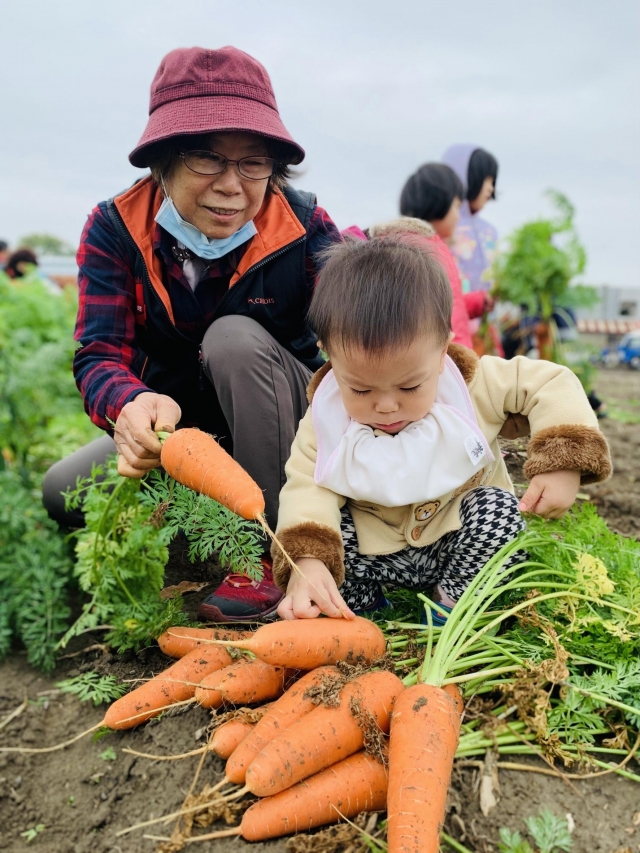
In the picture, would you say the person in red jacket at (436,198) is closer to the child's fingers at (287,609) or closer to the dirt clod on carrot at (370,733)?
the child's fingers at (287,609)

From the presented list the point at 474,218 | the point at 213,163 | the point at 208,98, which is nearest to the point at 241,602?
the point at 213,163

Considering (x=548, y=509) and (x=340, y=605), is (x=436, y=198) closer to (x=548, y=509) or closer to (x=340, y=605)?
(x=548, y=509)

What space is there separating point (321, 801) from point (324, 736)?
0.46ft

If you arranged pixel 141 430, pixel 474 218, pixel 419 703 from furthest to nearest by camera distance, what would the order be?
pixel 474 218 → pixel 141 430 → pixel 419 703

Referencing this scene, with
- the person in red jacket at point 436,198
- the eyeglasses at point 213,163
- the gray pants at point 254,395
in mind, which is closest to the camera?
the eyeglasses at point 213,163

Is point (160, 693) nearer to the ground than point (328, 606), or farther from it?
nearer to the ground

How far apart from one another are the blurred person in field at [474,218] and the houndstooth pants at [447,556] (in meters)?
3.04

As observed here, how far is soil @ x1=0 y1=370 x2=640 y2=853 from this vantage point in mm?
1577

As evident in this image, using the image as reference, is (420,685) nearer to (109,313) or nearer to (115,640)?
(115,640)

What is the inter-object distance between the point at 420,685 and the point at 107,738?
992 mm

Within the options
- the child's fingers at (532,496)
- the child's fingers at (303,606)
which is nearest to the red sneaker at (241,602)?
the child's fingers at (303,606)

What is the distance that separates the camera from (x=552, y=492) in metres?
2.00

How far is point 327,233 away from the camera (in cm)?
267

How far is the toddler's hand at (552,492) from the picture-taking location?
6.54 ft
